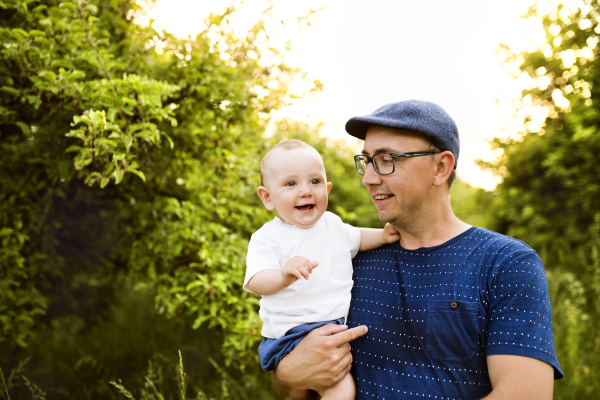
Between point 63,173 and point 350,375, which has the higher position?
point 63,173

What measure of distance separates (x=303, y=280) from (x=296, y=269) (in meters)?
0.27

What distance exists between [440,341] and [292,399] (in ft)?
2.61

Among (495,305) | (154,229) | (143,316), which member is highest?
(154,229)

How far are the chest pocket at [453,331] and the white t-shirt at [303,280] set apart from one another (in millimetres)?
422

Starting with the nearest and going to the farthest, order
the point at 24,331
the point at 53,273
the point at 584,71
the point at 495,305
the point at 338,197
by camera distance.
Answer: the point at 495,305
the point at 24,331
the point at 53,273
the point at 584,71
the point at 338,197

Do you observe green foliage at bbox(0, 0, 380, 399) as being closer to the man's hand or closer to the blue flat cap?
the man's hand

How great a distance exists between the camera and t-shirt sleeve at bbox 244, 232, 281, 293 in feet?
5.68

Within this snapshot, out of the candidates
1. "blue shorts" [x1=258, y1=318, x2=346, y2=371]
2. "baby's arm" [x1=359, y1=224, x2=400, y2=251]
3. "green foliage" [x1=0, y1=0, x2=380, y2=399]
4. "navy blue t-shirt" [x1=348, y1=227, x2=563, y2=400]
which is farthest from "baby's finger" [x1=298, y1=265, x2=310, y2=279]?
"green foliage" [x1=0, y1=0, x2=380, y2=399]

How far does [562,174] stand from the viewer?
5402 millimetres

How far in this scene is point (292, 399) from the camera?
193 cm

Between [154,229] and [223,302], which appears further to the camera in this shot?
[154,229]

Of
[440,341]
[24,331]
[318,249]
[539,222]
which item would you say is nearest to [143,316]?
[24,331]

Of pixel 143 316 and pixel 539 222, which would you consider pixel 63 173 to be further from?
pixel 539 222

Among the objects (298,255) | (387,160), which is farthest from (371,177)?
(298,255)
